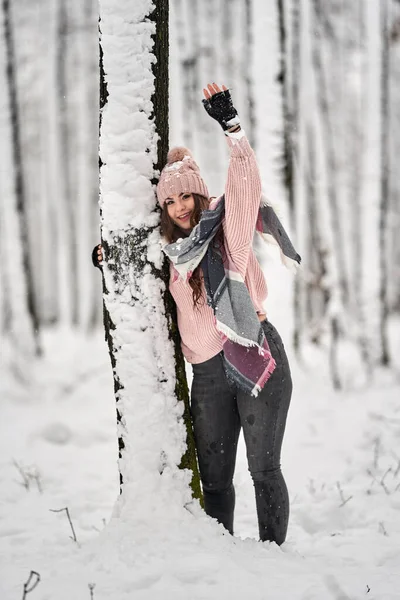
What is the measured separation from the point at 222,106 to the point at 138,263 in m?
0.89

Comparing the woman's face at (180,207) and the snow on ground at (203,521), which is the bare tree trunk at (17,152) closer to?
the snow on ground at (203,521)

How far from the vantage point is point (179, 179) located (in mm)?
2650

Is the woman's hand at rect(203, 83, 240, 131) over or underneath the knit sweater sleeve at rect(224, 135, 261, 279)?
over

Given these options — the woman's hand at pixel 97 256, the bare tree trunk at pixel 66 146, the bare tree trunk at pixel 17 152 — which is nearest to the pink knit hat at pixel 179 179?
the woman's hand at pixel 97 256

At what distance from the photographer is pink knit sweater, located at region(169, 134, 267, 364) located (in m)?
2.41

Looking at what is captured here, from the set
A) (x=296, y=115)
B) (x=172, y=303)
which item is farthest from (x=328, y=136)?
(x=172, y=303)

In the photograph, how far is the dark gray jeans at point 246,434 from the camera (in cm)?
266

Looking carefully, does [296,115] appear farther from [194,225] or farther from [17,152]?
[194,225]

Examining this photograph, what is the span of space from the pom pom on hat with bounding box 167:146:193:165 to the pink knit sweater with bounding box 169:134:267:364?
46 cm

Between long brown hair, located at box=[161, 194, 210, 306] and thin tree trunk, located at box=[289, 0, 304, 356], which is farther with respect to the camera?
thin tree trunk, located at box=[289, 0, 304, 356]

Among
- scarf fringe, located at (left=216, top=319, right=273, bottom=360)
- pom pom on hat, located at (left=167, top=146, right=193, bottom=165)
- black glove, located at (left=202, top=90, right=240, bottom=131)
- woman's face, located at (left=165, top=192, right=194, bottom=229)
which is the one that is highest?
black glove, located at (left=202, top=90, right=240, bottom=131)

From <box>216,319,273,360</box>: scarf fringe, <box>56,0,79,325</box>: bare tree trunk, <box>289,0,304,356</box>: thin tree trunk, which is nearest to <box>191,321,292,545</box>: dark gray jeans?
<box>216,319,273,360</box>: scarf fringe

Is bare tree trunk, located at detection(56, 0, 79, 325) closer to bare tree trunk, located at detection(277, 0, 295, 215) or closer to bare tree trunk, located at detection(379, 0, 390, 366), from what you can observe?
bare tree trunk, located at detection(277, 0, 295, 215)

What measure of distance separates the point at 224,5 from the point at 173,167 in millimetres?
7418
